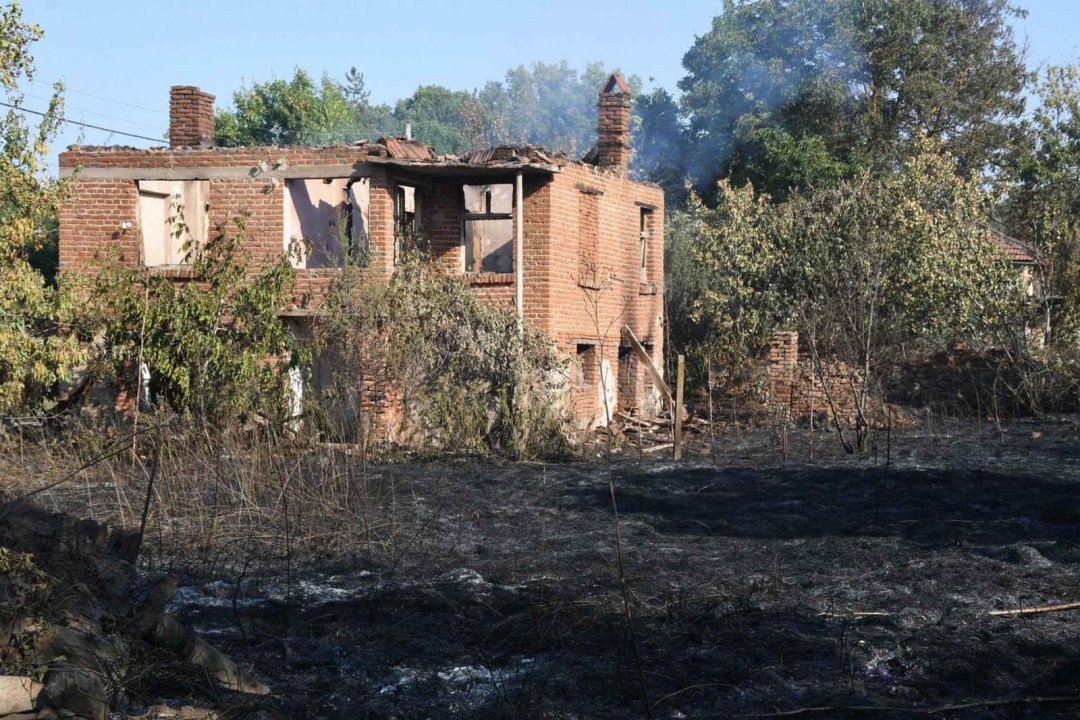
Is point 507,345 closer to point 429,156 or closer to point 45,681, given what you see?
point 429,156

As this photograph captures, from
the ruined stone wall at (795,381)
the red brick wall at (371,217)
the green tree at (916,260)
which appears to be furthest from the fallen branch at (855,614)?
the green tree at (916,260)

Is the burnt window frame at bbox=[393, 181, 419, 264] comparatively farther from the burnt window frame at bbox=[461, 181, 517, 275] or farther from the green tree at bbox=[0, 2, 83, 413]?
the green tree at bbox=[0, 2, 83, 413]

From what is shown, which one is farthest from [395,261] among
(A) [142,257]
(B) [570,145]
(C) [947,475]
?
(B) [570,145]

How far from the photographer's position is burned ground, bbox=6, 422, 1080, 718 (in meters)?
5.78

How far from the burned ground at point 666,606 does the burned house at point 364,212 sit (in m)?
6.98

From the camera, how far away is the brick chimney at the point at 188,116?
70.5ft

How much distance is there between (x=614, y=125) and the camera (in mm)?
22703

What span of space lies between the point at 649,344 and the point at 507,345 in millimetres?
7299

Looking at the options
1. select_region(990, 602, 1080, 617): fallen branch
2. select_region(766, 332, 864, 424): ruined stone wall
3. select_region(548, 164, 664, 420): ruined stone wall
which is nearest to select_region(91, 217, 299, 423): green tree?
select_region(548, 164, 664, 420): ruined stone wall

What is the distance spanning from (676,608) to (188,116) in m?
17.0

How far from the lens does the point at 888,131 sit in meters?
35.7

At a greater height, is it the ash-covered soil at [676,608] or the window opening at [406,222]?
the window opening at [406,222]

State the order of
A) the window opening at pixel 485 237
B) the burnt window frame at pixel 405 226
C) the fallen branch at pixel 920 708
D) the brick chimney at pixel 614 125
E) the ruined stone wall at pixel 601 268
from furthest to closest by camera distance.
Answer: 1. the brick chimney at pixel 614 125
2. the window opening at pixel 485 237
3. the ruined stone wall at pixel 601 268
4. the burnt window frame at pixel 405 226
5. the fallen branch at pixel 920 708

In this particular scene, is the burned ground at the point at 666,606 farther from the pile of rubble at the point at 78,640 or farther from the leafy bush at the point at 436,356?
the leafy bush at the point at 436,356
